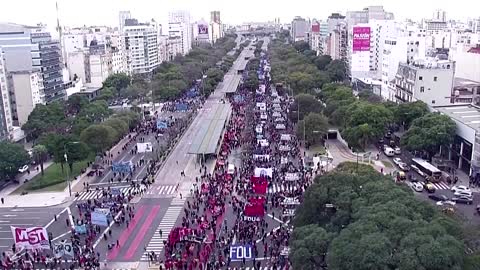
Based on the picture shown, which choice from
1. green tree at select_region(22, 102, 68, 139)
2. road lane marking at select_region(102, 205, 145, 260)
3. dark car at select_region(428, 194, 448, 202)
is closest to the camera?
road lane marking at select_region(102, 205, 145, 260)

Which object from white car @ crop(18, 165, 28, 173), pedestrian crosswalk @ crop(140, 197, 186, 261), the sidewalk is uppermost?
white car @ crop(18, 165, 28, 173)

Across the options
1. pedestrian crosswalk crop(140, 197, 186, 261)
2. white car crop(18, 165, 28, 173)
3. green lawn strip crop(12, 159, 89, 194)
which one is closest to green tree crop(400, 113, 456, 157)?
pedestrian crosswalk crop(140, 197, 186, 261)

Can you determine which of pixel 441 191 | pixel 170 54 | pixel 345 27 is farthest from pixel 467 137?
pixel 170 54

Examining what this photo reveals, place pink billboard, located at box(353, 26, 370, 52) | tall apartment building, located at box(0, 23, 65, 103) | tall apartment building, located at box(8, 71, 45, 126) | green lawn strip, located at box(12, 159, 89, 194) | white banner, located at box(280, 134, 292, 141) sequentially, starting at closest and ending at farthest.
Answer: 1. green lawn strip, located at box(12, 159, 89, 194)
2. white banner, located at box(280, 134, 292, 141)
3. tall apartment building, located at box(8, 71, 45, 126)
4. tall apartment building, located at box(0, 23, 65, 103)
5. pink billboard, located at box(353, 26, 370, 52)

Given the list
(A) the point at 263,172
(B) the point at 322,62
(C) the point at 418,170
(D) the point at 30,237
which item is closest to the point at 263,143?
(A) the point at 263,172

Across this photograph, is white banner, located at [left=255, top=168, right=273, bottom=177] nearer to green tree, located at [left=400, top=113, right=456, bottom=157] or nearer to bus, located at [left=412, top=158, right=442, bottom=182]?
bus, located at [left=412, top=158, right=442, bottom=182]

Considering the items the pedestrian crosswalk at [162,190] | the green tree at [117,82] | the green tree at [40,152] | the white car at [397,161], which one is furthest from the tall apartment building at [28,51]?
the white car at [397,161]

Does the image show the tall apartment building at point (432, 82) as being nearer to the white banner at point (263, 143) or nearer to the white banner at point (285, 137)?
the white banner at point (285, 137)
